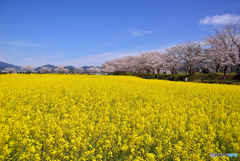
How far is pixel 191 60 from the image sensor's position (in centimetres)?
5088

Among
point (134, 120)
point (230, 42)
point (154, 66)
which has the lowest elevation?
point (134, 120)

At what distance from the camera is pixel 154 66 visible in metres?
66.1

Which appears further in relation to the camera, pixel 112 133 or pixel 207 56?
pixel 207 56

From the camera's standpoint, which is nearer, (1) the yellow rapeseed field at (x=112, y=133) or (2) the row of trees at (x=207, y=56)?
(1) the yellow rapeseed field at (x=112, y=133)

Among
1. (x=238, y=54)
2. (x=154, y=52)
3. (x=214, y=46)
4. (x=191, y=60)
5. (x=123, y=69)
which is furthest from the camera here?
(x=123, y=69)

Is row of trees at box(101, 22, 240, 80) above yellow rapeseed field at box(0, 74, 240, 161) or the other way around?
above

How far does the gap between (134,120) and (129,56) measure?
10857 cm

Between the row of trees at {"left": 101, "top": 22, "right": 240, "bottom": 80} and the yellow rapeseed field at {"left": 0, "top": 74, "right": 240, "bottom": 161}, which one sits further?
the row of trees at {"left": 101, "top": 22, "right": 240, "bottom": 80}

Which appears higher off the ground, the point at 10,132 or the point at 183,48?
the point at 183,48

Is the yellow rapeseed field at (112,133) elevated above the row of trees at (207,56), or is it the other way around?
the row of trees at (207,56)

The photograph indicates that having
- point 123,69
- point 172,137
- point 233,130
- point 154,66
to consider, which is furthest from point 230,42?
point 123,69

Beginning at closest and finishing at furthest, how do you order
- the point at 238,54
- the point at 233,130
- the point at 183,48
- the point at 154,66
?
the point at 233,130
the point at 238,54
the point at 183,48
the point at 154,66

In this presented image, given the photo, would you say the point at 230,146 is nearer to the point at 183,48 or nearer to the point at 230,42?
the point at 230,42

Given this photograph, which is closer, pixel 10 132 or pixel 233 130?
pixel 10 132
